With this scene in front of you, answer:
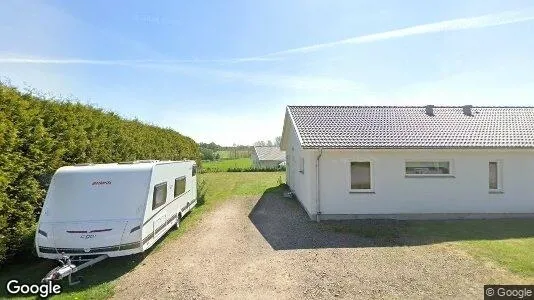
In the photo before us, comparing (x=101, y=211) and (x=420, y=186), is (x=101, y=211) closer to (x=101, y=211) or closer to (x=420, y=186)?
(x=101, y=211)

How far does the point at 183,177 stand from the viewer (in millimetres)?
13180

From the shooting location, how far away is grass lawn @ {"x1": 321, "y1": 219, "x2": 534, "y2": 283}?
8.67 metres

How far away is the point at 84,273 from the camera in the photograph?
802 centimetres

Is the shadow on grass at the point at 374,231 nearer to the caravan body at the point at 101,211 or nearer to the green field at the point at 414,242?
the green field at the point at 414,242

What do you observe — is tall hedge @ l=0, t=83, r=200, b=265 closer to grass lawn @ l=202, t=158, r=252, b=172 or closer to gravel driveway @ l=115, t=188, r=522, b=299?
gravel driveway @ l=115, t=188, r=522, b=299

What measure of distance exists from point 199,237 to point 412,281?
6.85 m

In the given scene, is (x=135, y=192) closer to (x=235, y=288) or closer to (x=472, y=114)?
(x=235, y=288)

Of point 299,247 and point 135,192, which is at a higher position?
point 135,192

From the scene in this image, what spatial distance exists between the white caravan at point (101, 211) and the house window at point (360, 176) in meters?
7.55

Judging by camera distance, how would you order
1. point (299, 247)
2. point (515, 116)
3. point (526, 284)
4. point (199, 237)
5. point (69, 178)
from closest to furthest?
point (526, 284) → point (69, 178) → point (299, 247) → point (199, 237) → point (515, 116)

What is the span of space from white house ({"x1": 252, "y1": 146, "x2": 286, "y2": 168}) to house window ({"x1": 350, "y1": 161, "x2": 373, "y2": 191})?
38.4 meters

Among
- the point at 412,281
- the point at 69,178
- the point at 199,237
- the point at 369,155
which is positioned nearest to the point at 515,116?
the point at 369,155
